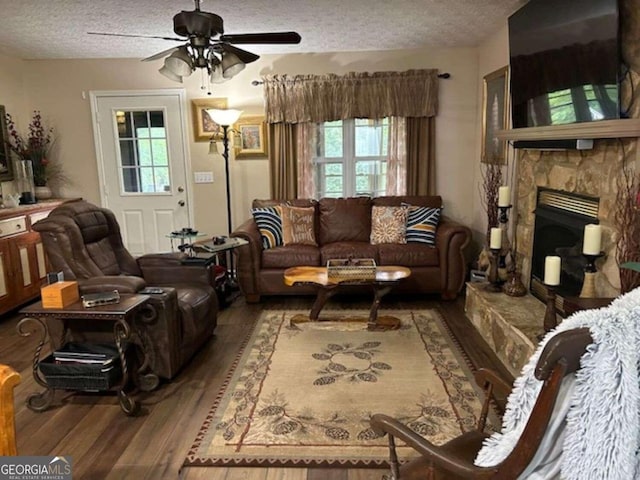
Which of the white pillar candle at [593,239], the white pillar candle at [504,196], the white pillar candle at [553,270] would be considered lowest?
the white pillar candle at [553,270]

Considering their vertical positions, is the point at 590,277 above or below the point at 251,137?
below

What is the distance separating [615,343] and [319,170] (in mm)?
4453

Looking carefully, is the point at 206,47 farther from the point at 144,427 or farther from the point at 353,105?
the point at 353,105

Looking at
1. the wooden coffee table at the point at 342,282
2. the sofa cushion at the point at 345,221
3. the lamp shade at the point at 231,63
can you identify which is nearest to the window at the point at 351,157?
the sofa cushion at the point at 345,221

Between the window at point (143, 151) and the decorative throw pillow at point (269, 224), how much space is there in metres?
1.30

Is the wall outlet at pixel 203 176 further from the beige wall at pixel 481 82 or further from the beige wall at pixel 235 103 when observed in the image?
the beige wall at pixel 481 82

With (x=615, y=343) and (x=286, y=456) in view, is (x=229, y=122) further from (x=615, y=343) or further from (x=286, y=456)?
(x=615, y=343)

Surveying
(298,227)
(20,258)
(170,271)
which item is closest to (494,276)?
(298,227)

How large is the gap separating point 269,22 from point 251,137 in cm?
152

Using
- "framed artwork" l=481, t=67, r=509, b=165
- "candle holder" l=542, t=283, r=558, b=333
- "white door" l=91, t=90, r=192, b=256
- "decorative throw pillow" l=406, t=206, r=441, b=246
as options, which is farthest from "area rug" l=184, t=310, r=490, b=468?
"white door" l=91, t=90, r=192, b=256

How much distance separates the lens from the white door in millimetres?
5184

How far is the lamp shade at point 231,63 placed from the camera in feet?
9.00

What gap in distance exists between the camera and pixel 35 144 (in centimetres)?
510

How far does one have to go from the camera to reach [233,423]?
8.16ft
